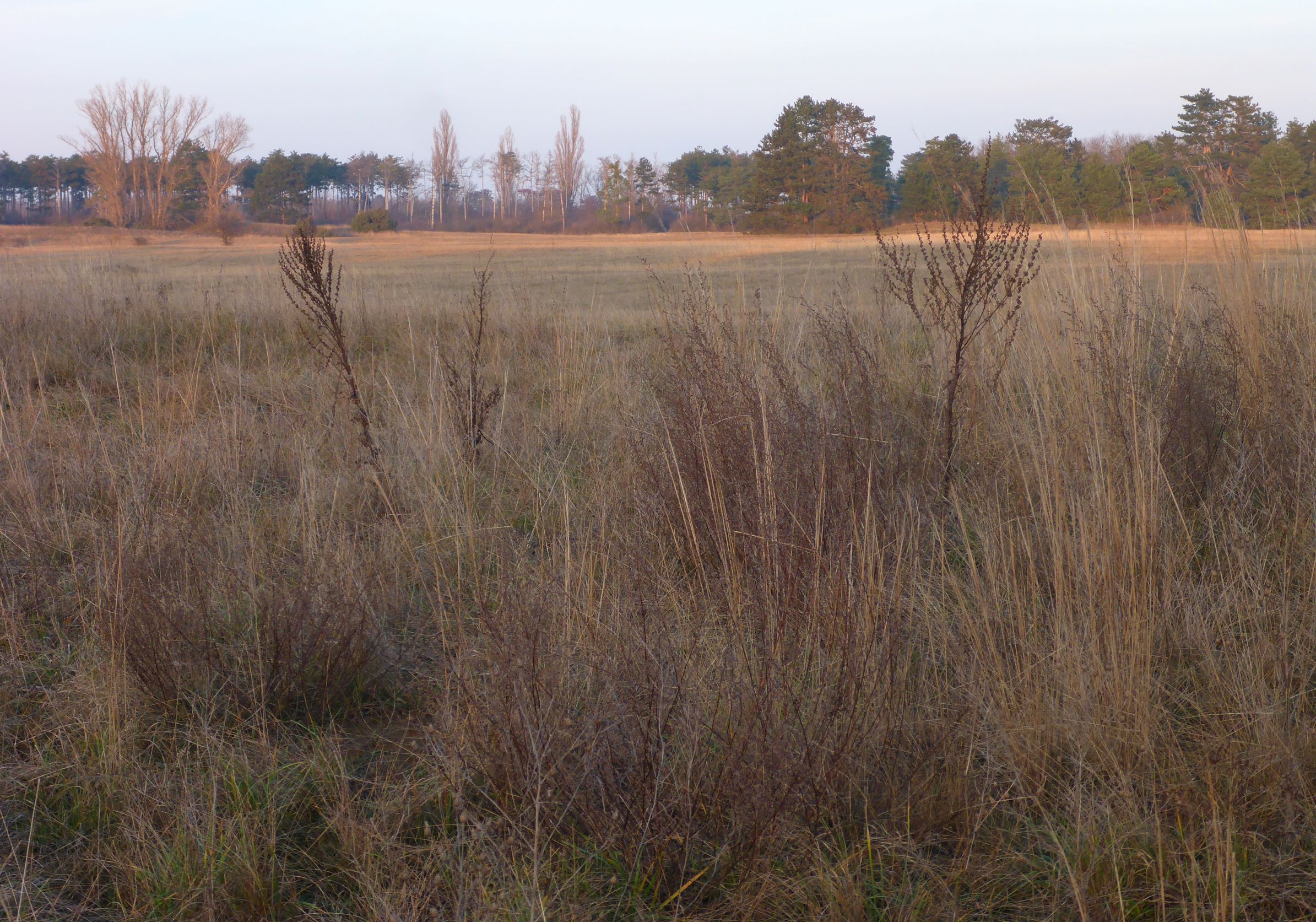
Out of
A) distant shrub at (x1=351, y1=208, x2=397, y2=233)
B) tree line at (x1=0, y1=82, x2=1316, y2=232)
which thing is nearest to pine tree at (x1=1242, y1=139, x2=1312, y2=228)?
tree line at (x1=0, y1=82, x2=1316, y2=232)

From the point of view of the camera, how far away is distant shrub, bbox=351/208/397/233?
1850 inches

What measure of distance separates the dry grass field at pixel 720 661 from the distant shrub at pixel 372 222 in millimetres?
46865

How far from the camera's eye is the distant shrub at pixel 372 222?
47.0 metres

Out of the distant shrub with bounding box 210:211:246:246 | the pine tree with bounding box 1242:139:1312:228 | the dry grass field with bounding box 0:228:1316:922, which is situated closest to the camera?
the dry grass field with bounding box 0:228:1316:922

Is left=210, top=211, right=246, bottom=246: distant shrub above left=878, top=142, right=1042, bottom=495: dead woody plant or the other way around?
above

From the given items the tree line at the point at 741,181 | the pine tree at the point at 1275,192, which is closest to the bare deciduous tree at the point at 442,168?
the tree line at the point at 741,181

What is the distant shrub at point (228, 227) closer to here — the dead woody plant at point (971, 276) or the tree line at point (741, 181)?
the tree line at point (741, 181)

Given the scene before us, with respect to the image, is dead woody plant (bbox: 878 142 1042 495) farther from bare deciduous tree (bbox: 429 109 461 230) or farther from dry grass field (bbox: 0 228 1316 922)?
bare deciduous tree (bbox: 429 109 461 230)

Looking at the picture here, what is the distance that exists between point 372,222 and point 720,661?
163ft

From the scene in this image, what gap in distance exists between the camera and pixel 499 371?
20.2ft

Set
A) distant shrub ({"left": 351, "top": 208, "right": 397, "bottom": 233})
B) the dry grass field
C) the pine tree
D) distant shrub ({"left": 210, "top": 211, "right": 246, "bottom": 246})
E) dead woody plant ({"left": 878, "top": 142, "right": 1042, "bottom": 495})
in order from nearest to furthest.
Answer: the dry grass field → dead woody plant ({"left": 878, "top": 142, "right": 1042, "bottom": 495}) → the pine tree → distant shrub ({"left": 210, "top": 211, "right": 246, "bottom": 246}) → distant shrub ({"left": 351, "top": 208, "right": 397, "bottom": 233})

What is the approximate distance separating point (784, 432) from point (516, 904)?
1.63m

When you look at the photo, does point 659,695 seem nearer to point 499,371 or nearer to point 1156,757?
point 1156,757

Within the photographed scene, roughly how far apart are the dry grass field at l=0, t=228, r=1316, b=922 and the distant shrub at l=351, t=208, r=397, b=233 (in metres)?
46.9
